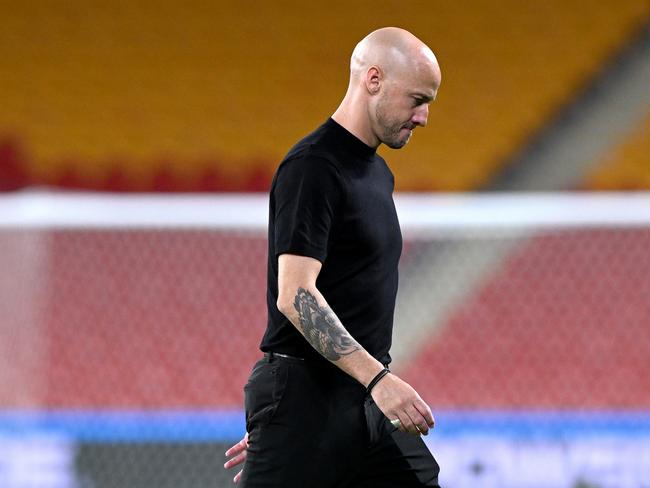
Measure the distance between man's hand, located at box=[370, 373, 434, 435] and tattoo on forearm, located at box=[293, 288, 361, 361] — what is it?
0.38ft

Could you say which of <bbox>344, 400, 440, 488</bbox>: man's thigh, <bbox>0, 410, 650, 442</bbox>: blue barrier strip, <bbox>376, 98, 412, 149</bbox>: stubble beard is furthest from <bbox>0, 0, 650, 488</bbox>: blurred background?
<bbox>376, 98, 412, 149</bbox>: stubble beard

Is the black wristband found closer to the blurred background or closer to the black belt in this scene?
the black belt

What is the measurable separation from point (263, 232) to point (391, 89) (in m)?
3.18

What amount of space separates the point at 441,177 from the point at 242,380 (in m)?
1.91

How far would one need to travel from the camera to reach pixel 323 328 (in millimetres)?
2326

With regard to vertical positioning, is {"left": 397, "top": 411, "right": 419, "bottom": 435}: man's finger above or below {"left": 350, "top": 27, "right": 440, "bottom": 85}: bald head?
below

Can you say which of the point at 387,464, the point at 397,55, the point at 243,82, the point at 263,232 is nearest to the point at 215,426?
the point at 263,232

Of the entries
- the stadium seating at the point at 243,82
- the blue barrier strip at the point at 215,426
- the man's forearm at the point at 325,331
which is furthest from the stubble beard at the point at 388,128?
the stadium seating at the point at 243,82

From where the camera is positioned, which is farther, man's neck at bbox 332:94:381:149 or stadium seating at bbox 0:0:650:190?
stadium seating at bbox 0:0:650:190

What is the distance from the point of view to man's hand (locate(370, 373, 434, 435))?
88.0 inches

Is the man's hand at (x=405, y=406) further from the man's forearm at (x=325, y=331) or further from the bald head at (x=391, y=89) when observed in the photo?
the bald head at (x=391, y=89)

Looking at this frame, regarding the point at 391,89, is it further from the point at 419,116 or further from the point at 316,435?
the point at 316,435

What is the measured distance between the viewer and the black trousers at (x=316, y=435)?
8.13 feet

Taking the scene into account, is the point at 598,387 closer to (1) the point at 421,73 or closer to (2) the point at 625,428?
(2) the point at 625,428
